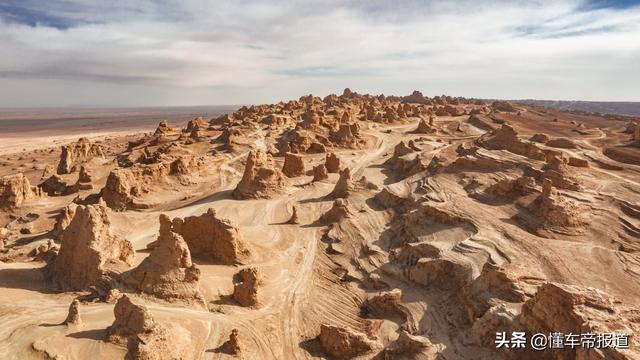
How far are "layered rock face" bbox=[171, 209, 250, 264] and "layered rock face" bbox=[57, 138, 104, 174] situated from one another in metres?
22.3

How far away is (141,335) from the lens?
35.7ft

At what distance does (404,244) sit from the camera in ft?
61.5

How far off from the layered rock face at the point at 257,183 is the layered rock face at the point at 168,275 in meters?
12.3

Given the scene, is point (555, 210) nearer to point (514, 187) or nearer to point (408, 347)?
point (514, 187)

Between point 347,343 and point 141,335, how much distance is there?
5532 mm

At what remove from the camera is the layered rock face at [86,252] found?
45.7 ft

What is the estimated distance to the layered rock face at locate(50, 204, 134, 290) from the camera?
13940 mm

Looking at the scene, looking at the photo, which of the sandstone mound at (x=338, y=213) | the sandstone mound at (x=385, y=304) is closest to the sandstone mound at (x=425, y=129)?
the sandstone mound at (x=338, y=213)

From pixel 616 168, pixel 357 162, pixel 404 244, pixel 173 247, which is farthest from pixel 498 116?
pixel 173 247

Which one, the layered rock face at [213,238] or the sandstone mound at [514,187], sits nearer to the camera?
the layered rock face at [213,238]

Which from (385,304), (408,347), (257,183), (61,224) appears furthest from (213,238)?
(257,183)

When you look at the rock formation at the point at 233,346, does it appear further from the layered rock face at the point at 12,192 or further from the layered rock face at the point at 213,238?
the layered rock face at the point at 12,192

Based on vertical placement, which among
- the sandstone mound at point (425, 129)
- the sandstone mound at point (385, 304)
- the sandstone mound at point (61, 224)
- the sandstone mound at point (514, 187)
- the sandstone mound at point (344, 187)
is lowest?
the sandstone mound at point (385, 304)

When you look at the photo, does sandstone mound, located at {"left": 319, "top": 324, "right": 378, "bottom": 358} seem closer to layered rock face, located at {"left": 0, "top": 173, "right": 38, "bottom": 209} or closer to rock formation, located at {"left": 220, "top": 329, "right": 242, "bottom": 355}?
rock formation, located at {"left": 220, "top": 329, "right": 242, "bottom": 355}
